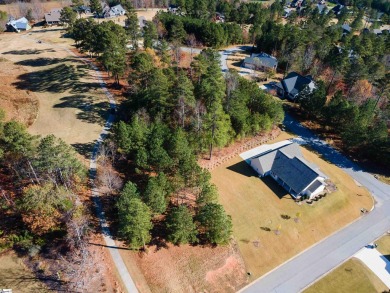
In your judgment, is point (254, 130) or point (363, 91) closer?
point (254, 130)

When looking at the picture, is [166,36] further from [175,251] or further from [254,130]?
[175,251]

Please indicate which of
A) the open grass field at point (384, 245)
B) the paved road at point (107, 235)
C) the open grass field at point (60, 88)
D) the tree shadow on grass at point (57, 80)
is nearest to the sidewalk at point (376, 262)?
the open grass field at point (384, 245)

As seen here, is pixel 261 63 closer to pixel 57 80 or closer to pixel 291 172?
pixel 291 172

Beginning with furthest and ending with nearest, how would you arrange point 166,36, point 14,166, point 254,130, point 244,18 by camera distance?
point 244,18, point 166,36, point 254,130, point 14,166

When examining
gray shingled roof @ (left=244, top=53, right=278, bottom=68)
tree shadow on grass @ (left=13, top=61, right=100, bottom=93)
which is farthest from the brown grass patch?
tree shadow on grass @ (left=13, top=61, right=100, bottom=93)

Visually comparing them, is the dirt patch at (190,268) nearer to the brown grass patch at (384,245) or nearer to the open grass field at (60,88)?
the brown grass patch at (384,245)

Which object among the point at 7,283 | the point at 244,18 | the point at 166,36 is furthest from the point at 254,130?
the point at 244,18

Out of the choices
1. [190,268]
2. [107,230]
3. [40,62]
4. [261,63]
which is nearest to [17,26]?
[40,62]

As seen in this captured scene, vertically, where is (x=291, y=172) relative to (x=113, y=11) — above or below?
below
